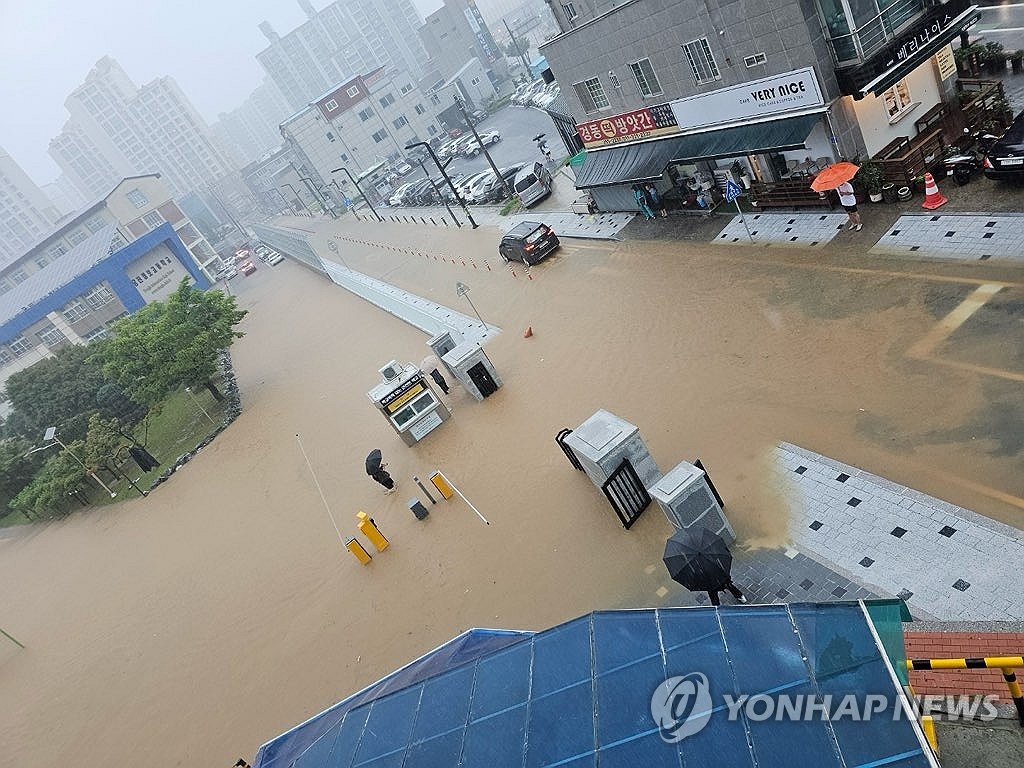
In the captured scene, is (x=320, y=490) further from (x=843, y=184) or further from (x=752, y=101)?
(x=752, y=101)

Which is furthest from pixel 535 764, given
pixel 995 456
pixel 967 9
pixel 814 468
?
pixel 967 9

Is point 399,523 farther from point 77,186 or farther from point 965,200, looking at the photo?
point 77,186

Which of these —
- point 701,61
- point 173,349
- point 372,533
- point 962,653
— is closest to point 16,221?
point 173,349

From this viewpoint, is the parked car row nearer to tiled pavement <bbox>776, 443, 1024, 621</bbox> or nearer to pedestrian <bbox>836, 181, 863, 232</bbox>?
pedestrian <bbox>836, 181, 863, 232</bbox>

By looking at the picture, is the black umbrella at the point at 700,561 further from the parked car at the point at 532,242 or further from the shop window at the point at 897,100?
the parked car at the point at 532,242

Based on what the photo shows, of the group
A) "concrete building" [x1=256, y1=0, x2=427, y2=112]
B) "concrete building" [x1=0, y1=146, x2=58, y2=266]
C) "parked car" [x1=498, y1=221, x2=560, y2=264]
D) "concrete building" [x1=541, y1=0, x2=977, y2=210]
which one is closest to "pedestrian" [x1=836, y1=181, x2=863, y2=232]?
"concrete building" [x1=541, y1=0, x2=977, y2=210]
